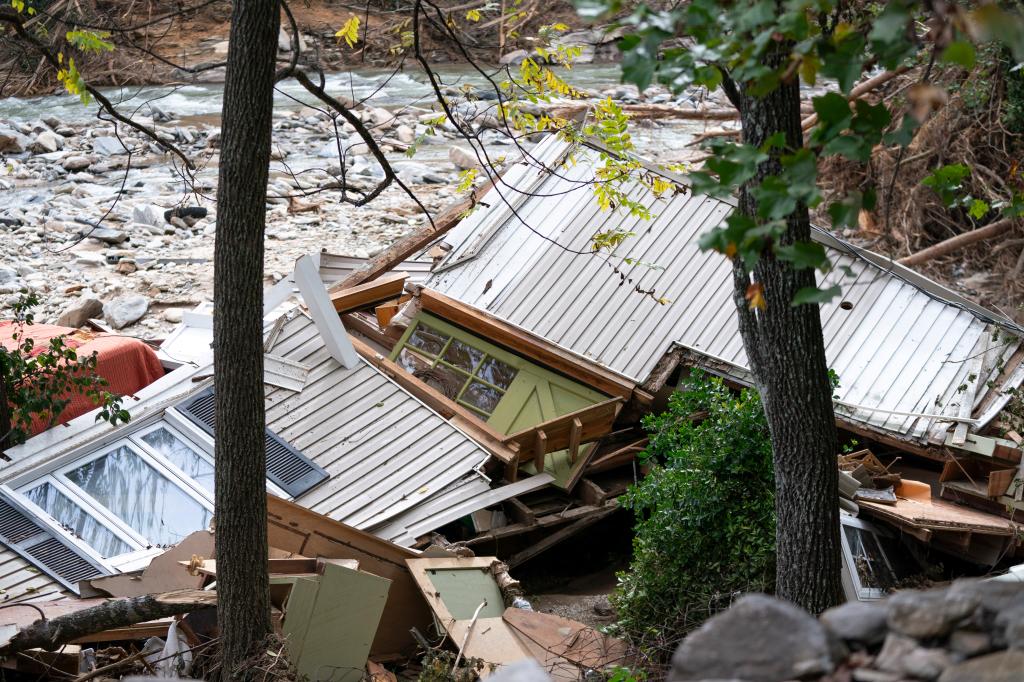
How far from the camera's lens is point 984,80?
15234 millimetres

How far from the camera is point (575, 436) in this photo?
31.8 feet

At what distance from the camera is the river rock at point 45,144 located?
23266mm

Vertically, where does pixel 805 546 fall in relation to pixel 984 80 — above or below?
below

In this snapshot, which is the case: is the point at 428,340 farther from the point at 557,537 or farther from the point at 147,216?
the point at 147,216

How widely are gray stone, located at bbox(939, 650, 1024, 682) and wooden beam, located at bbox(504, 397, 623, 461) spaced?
21.8 ft

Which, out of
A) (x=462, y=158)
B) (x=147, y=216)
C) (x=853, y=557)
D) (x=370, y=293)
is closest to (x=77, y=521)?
(x=370, y=293)

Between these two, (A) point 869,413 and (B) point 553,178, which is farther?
(B) point 553,178

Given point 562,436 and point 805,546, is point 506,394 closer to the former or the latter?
point 562,436

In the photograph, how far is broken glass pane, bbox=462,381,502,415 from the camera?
10555 millimetres

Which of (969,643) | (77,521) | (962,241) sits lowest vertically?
(77,521)

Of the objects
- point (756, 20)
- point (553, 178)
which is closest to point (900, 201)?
point (553, 178)

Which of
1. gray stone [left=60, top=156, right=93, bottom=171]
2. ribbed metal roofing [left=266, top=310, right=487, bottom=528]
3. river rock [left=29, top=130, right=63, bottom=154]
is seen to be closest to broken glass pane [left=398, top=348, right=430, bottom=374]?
ribbed metal roofing [left=266, top=310, right=487, bottom=528]

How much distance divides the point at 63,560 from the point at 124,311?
7.82 meters

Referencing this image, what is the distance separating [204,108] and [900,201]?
1964 centimetres
